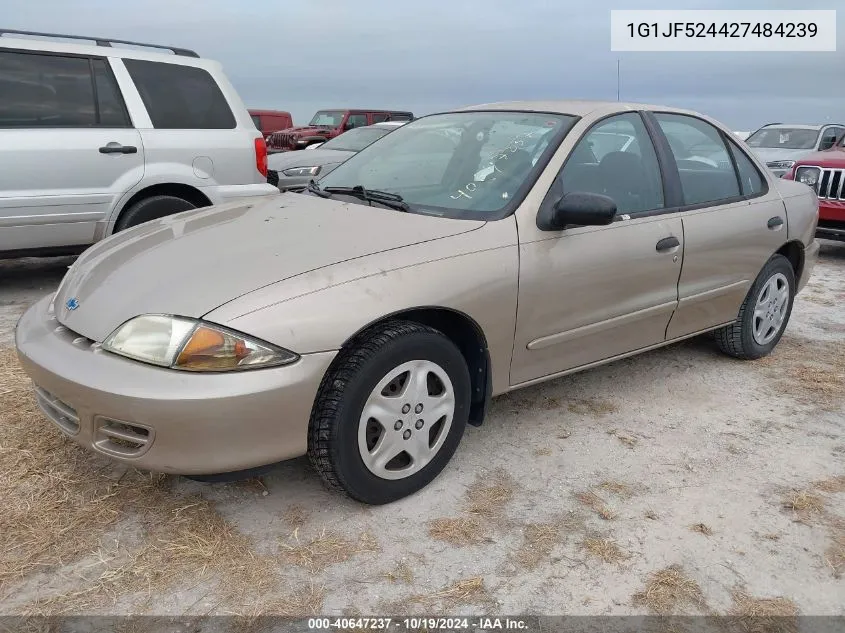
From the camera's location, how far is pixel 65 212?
5.34m

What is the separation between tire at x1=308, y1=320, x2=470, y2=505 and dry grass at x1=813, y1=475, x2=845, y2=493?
151 cm

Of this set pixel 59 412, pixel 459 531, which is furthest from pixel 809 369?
pixel 59 412

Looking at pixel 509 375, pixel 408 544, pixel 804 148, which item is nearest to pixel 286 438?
pixel 408 544

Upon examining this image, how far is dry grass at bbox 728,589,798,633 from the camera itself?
223 cm

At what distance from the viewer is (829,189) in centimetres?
802

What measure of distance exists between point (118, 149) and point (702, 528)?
188 inches

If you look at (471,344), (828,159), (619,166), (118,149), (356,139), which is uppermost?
(118,149)

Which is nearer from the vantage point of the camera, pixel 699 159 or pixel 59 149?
pixel 699 159

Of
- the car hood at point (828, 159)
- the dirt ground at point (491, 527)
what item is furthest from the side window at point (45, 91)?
the car hood at point (828, 159)

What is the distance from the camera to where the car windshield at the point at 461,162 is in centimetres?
319

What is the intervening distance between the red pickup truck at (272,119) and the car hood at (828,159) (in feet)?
54.2

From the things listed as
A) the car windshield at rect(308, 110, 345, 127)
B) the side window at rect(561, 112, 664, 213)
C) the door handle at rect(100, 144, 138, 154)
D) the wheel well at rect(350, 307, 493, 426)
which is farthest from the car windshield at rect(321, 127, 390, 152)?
the car windshield at rect(308, 110, 345, 127)

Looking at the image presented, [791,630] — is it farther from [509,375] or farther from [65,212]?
[65,212]

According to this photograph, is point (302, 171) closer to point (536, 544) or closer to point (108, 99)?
point (108, 99)
